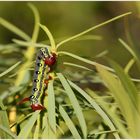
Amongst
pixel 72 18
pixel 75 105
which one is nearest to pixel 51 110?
pixel 75 105

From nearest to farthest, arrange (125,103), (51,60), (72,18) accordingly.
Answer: (125,103) < (51,60) < (72,18)

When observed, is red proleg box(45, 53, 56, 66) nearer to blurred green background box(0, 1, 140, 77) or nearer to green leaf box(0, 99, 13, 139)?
green leaf box(0, 99, 13, 139)

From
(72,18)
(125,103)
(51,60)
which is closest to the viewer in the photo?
(125,103)

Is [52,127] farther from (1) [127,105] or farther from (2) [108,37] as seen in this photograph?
(2) [108,37]

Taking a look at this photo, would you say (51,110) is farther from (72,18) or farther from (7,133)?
(72,18)

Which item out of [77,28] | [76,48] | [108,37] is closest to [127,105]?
[76,48]

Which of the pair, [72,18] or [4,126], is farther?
[72,18]

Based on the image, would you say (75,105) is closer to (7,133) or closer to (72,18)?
(7,133)

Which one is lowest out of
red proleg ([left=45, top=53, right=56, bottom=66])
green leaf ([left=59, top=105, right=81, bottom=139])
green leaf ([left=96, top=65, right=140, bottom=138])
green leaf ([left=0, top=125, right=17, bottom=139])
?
green leaf ([left=59, top=105, right=81, bottom=139])

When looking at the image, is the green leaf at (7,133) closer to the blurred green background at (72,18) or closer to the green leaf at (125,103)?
the green leaf at (125,103)

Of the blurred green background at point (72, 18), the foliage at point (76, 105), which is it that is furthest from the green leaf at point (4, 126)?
the blurred green background at point (72, 18)

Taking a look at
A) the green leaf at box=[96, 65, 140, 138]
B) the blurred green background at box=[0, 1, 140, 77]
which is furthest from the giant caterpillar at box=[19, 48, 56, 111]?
the blurred green background at box=[0, 1, 140, 77]
